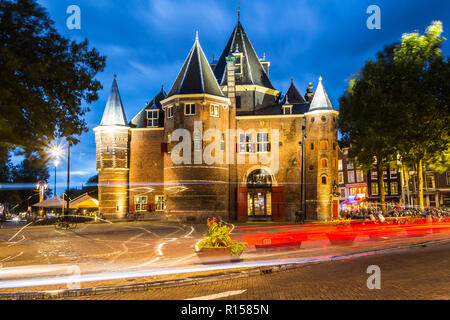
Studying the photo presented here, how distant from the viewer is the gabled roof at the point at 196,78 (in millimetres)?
35969

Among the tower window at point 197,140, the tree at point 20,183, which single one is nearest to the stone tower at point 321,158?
the tower window at point 197,140

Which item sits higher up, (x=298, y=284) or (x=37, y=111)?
(x=37, y=111)

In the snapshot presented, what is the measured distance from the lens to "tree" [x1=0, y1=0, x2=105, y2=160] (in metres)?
8.30

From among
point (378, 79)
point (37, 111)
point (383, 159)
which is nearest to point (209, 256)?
point (37, 111)

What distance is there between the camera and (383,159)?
32750mm

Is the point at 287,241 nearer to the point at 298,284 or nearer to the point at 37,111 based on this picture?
the point at 298,284

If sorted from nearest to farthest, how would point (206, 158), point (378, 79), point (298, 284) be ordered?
point (298, 284) → point (378, 79) → point (206, 158)

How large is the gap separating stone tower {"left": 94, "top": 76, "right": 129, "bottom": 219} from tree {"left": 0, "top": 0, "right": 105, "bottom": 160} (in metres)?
30.5

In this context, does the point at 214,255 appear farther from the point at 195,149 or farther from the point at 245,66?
the point at 245,66

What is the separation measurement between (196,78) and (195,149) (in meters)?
7.20

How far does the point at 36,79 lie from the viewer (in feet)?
28.9

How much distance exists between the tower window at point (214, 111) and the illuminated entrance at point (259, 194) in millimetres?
7760

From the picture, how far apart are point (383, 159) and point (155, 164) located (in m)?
23.5

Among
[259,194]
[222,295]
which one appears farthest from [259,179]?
[222,295]
